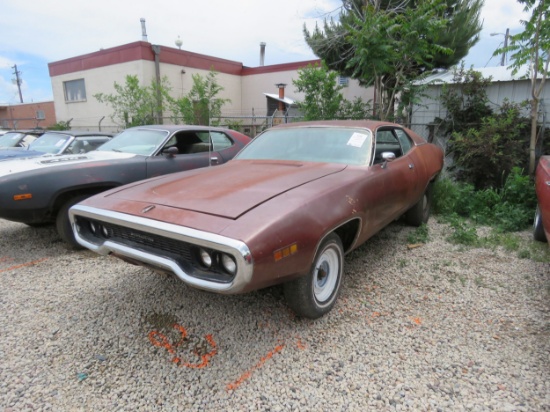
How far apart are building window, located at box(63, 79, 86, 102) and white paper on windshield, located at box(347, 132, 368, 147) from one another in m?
19.5

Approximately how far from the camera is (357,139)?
347 cm

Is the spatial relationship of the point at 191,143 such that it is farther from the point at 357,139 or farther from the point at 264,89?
the point at 264,89

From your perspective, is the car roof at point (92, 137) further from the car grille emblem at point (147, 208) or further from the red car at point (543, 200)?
the red car at point (543, 200)

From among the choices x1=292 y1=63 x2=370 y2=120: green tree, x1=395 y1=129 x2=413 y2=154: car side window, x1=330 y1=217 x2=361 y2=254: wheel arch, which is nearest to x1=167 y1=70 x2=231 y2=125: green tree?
x1=292 y1=63 x2=370 y2=120: green tree

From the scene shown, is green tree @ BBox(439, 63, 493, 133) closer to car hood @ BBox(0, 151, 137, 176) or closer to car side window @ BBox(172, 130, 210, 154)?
car side window @ BBox(172, 130, 210, 154)

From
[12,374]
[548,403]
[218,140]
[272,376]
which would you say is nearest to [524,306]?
[548,403]

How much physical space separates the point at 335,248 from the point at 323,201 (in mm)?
485

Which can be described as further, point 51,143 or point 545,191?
point 51,143

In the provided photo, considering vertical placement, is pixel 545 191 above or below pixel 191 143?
below

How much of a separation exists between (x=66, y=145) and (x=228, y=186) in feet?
15.7

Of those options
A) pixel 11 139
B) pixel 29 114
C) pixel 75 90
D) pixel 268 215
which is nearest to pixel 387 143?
pixel 268 215

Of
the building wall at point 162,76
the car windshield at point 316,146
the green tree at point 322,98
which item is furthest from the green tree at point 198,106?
the car windshield at point 316,146

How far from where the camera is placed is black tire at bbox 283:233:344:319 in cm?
244

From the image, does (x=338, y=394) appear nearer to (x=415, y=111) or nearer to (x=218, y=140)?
(x=218, y=140)
